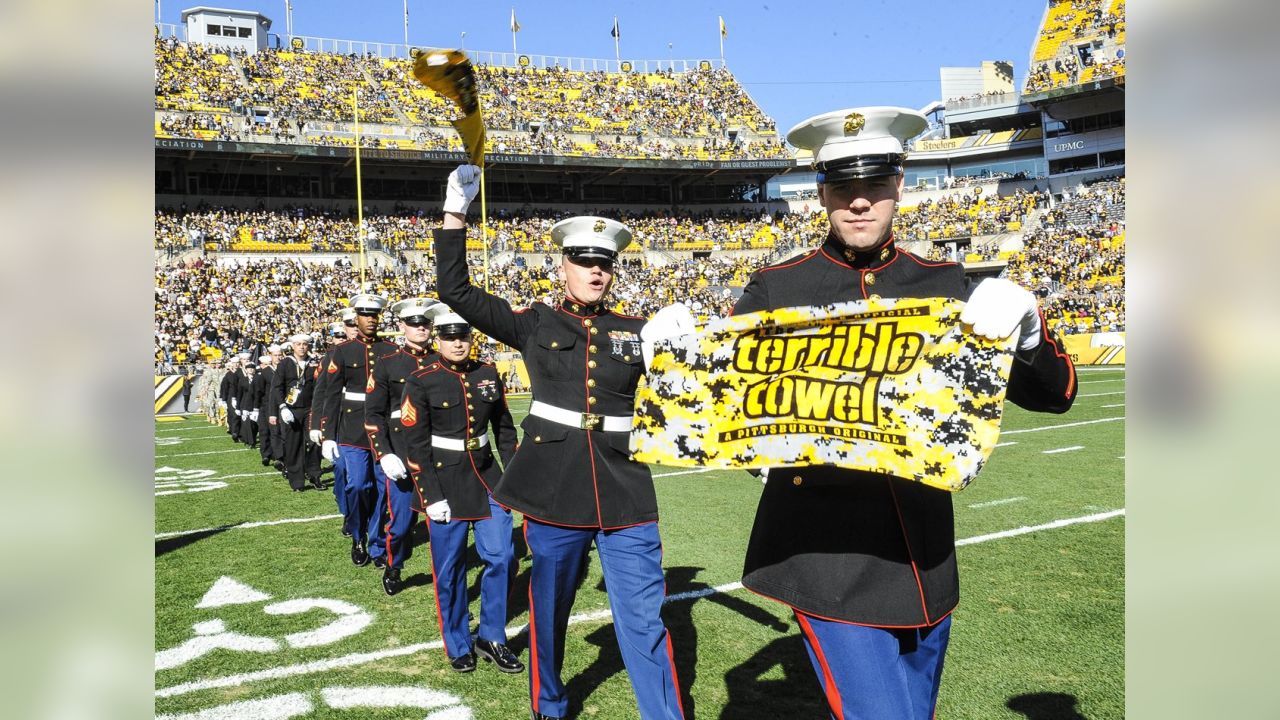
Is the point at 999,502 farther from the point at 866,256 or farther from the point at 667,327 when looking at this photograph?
the point at 667,327

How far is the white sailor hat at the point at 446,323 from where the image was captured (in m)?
5.92

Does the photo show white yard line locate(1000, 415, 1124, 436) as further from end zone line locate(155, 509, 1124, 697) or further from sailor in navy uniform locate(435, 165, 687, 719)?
sailor in navy uniform locate(435, 165, 687, 719)

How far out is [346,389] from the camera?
8766mm

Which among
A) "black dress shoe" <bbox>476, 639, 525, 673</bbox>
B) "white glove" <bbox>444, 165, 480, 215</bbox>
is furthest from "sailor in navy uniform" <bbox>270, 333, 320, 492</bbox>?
"white glove" <bbox>444, 165, 480, 215</bbox>

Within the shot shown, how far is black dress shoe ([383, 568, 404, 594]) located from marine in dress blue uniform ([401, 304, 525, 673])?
1.29m

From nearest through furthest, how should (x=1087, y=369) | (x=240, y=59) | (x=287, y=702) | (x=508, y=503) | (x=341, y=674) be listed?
(x=508, y=503) → (x=287, y=702) → (x=341, y=674) → (x=1087, y=369) → (x=240, y=59)

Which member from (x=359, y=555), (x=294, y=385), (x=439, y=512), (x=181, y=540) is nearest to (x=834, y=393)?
(x=439, y=512)
